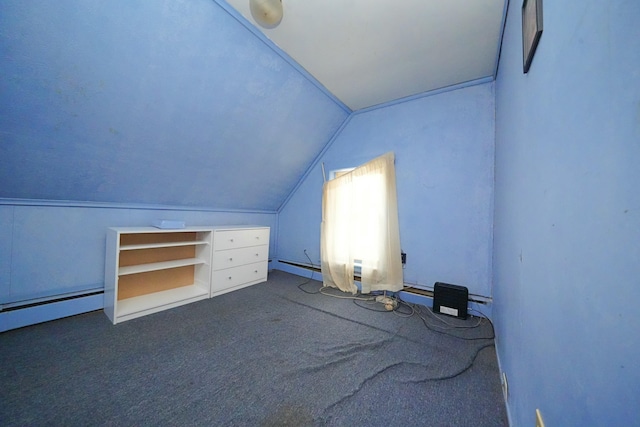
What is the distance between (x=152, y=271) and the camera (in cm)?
237

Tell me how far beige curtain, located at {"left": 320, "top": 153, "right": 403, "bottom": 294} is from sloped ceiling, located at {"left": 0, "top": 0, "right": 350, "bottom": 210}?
1.07 meters

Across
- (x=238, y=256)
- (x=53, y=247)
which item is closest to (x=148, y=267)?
(x=53, y=247)

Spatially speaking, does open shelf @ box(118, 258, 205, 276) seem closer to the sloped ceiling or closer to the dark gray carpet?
the dark gray carpet

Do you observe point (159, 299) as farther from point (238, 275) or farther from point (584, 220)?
point (584, 220)

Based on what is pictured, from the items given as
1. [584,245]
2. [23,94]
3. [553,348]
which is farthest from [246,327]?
[23,94]

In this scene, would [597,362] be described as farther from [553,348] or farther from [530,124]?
[530,124]

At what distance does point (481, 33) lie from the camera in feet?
5.44

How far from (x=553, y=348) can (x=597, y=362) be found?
0.72ft

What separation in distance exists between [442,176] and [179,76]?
262 centimetres

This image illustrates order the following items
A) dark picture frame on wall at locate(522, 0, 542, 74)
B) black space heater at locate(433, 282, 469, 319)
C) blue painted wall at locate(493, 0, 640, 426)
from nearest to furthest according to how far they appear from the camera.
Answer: blue painted wall at locate(493, 0, 640, 426), dark picture frame on wall at locate(522, 0, 542, 74), black space heater at locate(433, 282, 469, 319)

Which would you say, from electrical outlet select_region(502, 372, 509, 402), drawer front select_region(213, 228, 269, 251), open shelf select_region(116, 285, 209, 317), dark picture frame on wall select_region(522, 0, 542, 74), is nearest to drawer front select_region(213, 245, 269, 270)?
drawer front select_region(213, 228, 269, 251)

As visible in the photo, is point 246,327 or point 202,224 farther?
point 202,224

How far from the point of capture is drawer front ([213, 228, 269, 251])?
250 cm

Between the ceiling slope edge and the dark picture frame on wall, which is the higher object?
the ceiling slope edge
